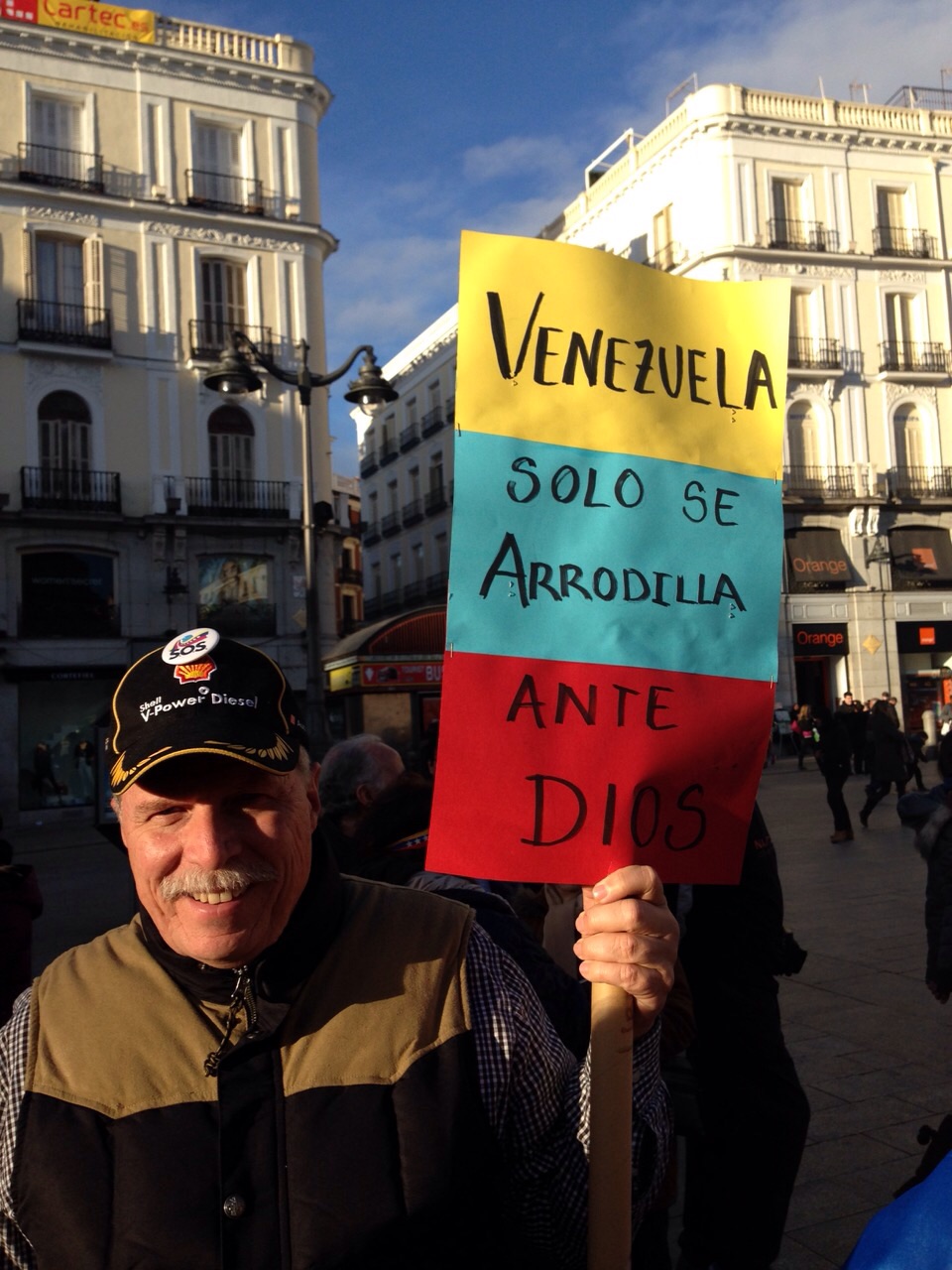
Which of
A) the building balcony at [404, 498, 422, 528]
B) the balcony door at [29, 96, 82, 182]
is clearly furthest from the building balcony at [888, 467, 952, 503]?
the balcony door at [29, 96, 82, 182]

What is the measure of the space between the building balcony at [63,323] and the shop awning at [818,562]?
19.3 metres

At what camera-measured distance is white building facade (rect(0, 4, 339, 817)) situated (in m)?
23.5

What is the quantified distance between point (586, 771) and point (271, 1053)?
2.04 feet

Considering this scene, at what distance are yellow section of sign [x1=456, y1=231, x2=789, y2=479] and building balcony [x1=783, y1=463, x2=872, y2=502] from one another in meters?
30.6

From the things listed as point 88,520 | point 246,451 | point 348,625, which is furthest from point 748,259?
point 348,625

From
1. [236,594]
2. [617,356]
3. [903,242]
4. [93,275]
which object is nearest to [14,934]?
[617,356]

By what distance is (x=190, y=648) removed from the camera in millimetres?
1631

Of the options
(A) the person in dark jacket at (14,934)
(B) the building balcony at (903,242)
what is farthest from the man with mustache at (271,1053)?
(B) the building balcony at (903,242)

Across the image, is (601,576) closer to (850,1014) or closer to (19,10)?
(850,1014)

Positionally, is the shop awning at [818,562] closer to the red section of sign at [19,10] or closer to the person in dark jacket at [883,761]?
the person in dark jacket at [883,761]

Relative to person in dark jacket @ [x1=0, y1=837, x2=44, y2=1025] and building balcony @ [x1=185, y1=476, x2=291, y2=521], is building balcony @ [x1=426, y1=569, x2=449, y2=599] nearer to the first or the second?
building balcony @ [x1=185, y1=476, x2=291, y2=521]

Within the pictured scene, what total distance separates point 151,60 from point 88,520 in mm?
11149

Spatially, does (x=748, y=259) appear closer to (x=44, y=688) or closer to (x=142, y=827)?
(x=44, y=688)

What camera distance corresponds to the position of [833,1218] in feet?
11.8
